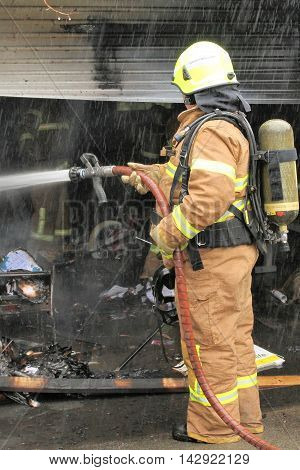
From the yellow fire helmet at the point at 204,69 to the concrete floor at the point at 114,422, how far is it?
1.87 m

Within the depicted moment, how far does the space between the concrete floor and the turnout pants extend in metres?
0.14

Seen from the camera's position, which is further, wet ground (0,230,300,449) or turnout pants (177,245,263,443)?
wet ground (0,230,300,449)

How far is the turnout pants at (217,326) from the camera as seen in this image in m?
2.94

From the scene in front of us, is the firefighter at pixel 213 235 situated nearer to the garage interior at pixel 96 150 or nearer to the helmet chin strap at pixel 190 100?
the helmet chin strap at pixel 190 100

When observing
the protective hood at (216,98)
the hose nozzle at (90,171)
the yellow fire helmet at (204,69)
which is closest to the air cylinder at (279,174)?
the protective hood at (216,98)

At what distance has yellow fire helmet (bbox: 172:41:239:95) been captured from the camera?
290cm

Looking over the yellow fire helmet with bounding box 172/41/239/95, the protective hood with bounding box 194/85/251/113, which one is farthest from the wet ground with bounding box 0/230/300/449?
the yellow fire helmet with bounding box 172/41/239/95

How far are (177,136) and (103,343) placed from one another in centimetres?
260

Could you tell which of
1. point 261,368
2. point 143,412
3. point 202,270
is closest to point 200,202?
point 202,270

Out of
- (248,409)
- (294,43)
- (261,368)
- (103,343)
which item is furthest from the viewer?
(103,343)

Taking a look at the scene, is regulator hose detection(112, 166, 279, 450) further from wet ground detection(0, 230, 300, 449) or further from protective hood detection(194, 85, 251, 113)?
protective hood detection(194, 85, 251, 113)

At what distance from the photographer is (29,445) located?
3211mm

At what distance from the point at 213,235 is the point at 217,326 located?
464 mm

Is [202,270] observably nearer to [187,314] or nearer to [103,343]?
[187,314]
